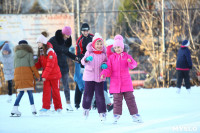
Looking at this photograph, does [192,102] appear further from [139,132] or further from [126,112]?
[139,132]

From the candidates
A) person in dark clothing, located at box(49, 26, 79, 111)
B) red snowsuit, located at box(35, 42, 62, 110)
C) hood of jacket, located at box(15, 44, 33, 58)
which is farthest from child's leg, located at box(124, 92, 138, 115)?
hood of jacket, located at box(15, 44, 33, 58)

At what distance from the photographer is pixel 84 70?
5172 mm

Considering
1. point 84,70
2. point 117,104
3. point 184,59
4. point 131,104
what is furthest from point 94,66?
point 184,59

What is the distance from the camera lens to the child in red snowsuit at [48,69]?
5691 mm

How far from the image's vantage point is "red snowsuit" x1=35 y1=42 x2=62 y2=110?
224 inches

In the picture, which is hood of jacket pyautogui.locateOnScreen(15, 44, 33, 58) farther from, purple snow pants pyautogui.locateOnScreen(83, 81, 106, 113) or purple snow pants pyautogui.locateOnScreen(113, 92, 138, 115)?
purple snow pants pyautogui.locateOnScreen(113, 92, 138, 115)

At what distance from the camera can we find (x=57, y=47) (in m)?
6.16

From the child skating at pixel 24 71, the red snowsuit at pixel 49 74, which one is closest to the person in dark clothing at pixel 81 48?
the red snowsuit at pixel 49 74

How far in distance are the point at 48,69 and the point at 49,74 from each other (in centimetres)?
14

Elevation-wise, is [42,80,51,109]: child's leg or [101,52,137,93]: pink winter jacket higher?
[101,52,137,93]: pink winter jacket

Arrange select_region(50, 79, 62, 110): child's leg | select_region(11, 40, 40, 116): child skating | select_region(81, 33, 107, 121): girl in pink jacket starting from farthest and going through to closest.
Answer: select_region(50, 79, 62, 110): child's leg → select_region(11, 40, 40, 116): child skating → select_region(81, 33, 107, 121): girl in pink jacket

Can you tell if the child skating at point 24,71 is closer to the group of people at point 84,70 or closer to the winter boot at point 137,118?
the group of people at point 84,70

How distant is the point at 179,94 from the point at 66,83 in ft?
11.6

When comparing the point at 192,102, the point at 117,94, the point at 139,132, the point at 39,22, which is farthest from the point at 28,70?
the point at 39,22
